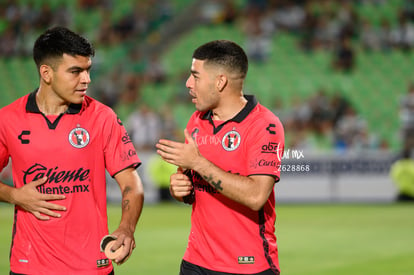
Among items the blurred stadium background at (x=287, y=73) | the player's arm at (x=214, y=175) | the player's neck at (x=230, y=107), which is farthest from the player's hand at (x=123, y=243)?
the blurred stadium background at (x=287, y=73)

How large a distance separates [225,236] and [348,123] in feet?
52.7

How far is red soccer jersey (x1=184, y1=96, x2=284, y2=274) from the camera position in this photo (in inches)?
168

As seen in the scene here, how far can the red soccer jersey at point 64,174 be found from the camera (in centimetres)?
415

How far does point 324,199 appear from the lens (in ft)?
59.0

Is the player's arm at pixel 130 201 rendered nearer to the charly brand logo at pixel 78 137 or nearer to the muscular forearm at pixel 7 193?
the charly brand logo at pixel 78 137

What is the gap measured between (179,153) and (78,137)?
27.7 inches

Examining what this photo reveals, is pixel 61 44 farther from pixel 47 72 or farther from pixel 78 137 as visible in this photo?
pixel 78 137

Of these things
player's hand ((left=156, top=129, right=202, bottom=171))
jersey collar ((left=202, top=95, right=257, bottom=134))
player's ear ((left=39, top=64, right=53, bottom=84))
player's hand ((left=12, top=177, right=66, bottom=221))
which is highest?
player's ear ((left=39, top=64, right=53, bottom=84))

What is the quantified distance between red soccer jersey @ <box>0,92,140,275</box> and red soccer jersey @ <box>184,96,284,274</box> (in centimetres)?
55

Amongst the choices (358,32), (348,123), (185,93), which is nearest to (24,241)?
(348,123)

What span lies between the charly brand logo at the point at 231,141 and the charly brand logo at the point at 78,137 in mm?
853

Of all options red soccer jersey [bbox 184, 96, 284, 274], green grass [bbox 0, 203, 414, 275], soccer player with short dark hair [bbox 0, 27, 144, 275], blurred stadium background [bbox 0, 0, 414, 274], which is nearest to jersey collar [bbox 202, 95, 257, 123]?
red soccer jersey [bbox 184, 96, 284, 274]

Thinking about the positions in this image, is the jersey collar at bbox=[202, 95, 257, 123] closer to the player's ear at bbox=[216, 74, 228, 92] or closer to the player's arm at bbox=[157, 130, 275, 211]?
the player's ear at bbox=[216, 74, 228, 92]

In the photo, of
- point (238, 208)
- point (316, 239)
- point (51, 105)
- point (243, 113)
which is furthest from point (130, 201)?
point (316, 239)
